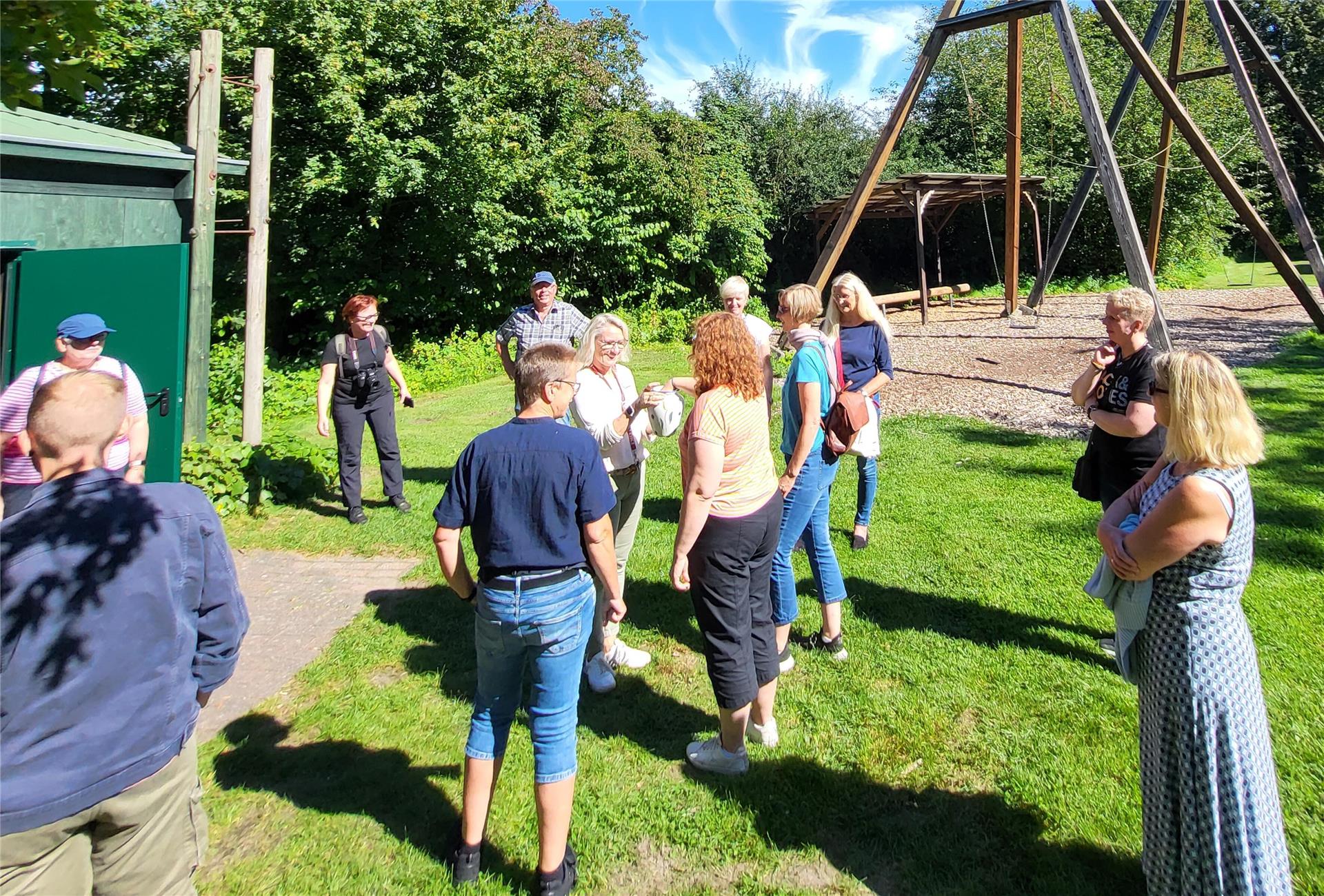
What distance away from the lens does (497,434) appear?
2.58 meters

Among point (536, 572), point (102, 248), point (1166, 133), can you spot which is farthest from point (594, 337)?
point (1166, 133)

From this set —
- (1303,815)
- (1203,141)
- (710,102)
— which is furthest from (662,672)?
(710,102)

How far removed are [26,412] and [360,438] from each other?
7.68 ft

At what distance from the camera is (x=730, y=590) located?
3082mm

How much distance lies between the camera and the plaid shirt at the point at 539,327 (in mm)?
5516

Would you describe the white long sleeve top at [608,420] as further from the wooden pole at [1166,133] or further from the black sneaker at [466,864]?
the wooden pole at [1166,133]

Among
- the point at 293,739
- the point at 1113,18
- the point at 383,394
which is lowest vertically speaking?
the point at 293,739

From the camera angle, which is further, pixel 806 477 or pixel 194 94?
pixel 194 94

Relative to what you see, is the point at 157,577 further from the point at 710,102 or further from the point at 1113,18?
the point at 710,102

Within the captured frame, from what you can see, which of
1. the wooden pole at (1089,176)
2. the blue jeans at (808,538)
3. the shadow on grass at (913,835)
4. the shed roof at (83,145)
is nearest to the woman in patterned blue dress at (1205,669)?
the shadow on grass at (913,835)

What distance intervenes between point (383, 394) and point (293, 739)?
341 cm

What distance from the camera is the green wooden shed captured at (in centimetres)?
582

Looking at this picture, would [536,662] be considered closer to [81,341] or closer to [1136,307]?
[1136,307]

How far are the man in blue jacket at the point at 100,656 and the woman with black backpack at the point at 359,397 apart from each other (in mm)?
4328
